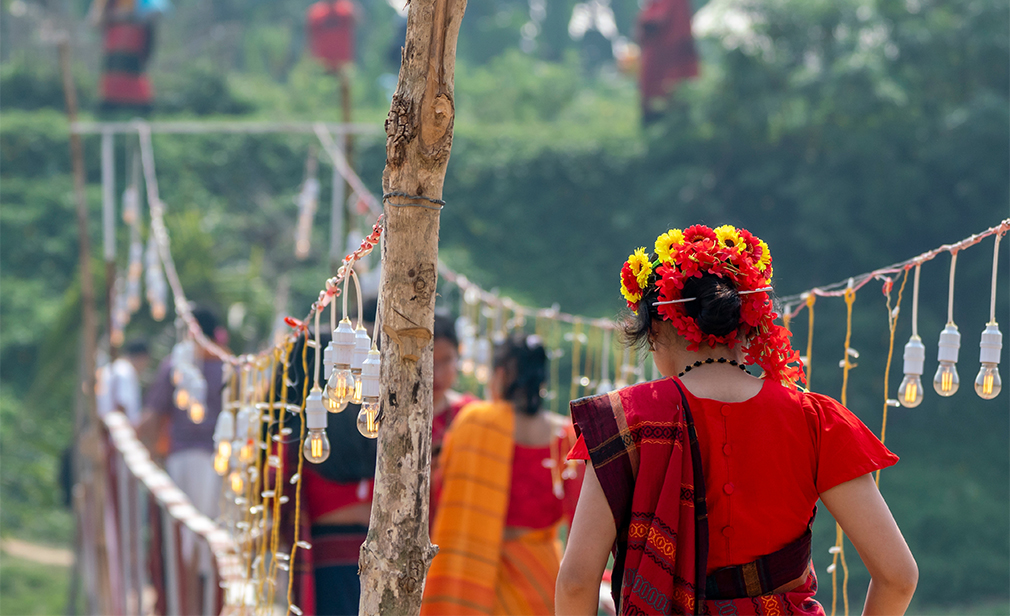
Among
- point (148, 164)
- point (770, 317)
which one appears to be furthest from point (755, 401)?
point (148, 164)

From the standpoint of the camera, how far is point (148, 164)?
5516 millimetres

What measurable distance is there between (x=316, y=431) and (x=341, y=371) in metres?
0.19

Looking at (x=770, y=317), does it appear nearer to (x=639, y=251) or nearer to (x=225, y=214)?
(x=639, y=251)

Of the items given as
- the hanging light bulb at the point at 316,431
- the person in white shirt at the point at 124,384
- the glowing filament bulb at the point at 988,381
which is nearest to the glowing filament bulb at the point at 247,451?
the hanging light bulb at the point at 316,431

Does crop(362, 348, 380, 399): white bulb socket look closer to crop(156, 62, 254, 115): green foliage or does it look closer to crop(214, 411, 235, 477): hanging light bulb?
crop(214, 411, 235, 477): hanging light bulb

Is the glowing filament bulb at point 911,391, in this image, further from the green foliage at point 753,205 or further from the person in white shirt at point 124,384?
the green foliage at point 753,205

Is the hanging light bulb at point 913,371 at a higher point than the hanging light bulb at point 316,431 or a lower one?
higher

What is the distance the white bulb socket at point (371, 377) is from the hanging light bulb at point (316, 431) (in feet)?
0.71

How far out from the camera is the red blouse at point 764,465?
1.45m

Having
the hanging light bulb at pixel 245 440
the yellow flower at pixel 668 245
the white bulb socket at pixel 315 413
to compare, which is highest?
the yellow flower at pixel 668 245

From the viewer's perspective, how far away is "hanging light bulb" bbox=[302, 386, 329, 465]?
1.76 meters

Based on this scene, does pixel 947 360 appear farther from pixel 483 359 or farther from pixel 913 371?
pixel 483 359

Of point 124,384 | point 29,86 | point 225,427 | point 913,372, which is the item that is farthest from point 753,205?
point 913,372

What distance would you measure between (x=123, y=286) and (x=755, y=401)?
971 cm
